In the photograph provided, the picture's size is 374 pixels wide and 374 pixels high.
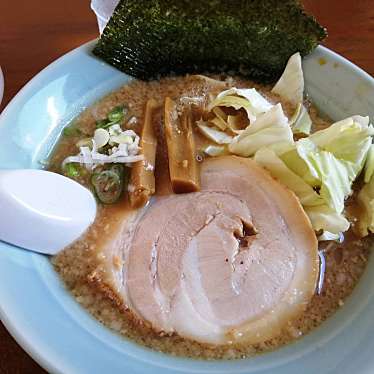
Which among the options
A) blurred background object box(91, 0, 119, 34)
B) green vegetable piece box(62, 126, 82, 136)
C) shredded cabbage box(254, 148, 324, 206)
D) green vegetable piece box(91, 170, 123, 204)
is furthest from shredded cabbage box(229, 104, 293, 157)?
blurred background object box(91, 0, 119, 34)

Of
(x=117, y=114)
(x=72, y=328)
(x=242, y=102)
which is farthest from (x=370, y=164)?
(x=72, y=328)

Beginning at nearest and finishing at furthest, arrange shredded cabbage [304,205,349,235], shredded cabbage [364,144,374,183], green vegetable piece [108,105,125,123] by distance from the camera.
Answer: shredded cabbage [304,205,349,235]
shredded cabbage [364,144,374,183]
green vegetable piece [108,105,125,123]

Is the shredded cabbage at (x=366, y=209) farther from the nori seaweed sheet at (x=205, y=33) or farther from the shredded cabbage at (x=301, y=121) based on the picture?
the nori seaweed sheet at (x=205, y=33)

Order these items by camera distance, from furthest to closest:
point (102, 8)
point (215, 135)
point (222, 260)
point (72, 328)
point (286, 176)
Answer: point (102, 8)
point (215, 135)
point (286, 176)
point (222, 260)
point (72, 328)

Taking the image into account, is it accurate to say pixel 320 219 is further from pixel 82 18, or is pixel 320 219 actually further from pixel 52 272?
pixel 82 18

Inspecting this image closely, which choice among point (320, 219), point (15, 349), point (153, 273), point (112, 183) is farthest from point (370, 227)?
point (15, 349)

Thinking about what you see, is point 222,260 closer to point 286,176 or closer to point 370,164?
point 286,176

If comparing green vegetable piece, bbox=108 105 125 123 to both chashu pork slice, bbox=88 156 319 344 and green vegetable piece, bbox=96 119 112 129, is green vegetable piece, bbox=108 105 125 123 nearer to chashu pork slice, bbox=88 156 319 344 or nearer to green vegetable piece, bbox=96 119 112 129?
green vegetable piece, bbox=96 119 112 129
